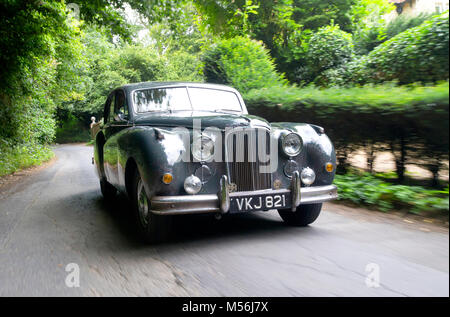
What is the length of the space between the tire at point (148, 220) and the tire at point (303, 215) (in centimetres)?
153

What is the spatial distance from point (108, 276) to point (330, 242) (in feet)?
7.17

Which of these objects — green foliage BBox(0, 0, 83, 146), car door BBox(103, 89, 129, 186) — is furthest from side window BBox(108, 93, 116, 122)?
green foliage BBox(0, 0, 83, 146)

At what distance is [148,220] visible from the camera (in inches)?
155

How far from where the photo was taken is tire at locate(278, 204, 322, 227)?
447 centimetres

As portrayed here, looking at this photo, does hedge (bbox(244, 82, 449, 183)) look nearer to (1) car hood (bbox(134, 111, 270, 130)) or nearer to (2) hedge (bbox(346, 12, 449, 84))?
(2) hedge (bbox(346, 12, 449, 84))

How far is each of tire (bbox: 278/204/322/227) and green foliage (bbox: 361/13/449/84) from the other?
1.71 meters

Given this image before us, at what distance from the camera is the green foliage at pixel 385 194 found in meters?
4.41

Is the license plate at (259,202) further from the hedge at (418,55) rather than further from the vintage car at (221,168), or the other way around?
the hedge at (418,55)

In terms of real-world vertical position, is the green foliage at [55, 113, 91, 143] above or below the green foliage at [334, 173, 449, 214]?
below

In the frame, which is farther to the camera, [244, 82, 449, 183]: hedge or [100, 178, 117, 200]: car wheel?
[100, 178, 117, 200]: car wheel

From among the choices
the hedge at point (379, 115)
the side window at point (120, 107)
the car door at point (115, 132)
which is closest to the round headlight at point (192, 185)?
the car door at point (115, 132)

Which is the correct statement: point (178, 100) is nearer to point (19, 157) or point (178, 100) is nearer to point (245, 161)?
point (245, 161)

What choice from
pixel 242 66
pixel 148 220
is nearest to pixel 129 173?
pixel 148 220

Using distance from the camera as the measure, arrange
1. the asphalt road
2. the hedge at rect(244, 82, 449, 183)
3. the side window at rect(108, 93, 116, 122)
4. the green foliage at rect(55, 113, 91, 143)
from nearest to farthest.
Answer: the asphalt road < the hedge at rect(244, 82, 449, 183) < the side window at rect(108, 93, 116, 122) < the green foliage at rect(55, 113, 91, 143)
